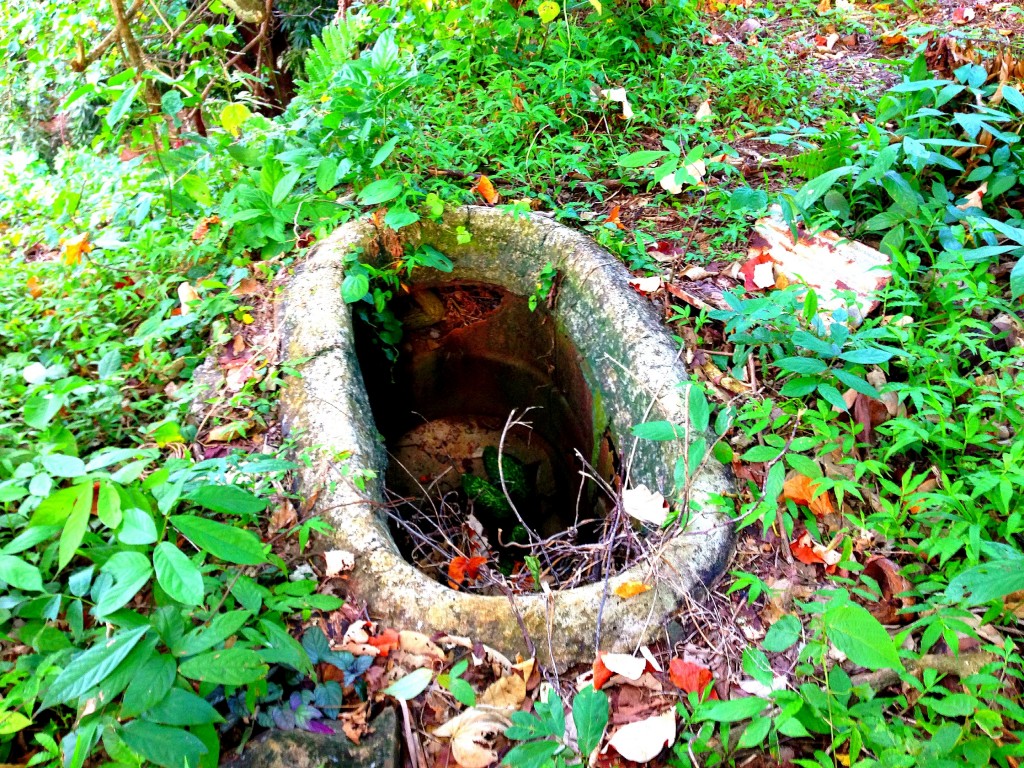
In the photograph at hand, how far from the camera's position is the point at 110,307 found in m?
2.52

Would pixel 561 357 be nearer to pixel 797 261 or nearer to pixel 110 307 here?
pixel 797 261

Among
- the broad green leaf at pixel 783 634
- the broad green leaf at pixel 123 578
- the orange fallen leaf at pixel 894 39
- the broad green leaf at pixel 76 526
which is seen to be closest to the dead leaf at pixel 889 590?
the broad green leaf at pixel 783 634

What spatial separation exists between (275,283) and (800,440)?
202 cm

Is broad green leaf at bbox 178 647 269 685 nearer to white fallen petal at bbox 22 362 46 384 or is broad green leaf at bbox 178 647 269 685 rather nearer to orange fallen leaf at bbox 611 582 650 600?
orange fallen leaf at bbox 611 582 650 600

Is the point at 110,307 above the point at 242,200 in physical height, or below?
below

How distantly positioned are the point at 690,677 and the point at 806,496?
26.4 inches

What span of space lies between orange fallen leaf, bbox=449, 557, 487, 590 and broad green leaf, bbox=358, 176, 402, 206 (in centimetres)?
142

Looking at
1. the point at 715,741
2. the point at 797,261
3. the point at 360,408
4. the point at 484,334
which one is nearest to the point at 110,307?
the point at 360,408

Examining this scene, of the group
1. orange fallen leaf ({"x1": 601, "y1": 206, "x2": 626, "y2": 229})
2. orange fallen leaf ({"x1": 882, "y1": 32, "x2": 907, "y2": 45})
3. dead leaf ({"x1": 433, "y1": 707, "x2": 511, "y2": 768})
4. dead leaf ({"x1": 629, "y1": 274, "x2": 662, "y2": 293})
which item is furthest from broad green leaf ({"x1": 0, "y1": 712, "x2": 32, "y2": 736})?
orange fallen leaf ({"x1": 882, "y1": 32, "x2": 907, "y2": 45})

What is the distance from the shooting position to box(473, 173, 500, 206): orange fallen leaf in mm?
2896

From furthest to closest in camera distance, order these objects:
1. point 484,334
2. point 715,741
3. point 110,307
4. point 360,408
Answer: point 484,334, point 110,307, point 360,408, point 715,741

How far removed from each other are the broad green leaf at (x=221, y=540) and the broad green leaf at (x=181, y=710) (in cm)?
28

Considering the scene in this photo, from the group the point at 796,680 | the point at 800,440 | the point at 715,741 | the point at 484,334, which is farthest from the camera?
the point at 484,334

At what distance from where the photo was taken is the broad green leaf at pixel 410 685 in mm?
1489
